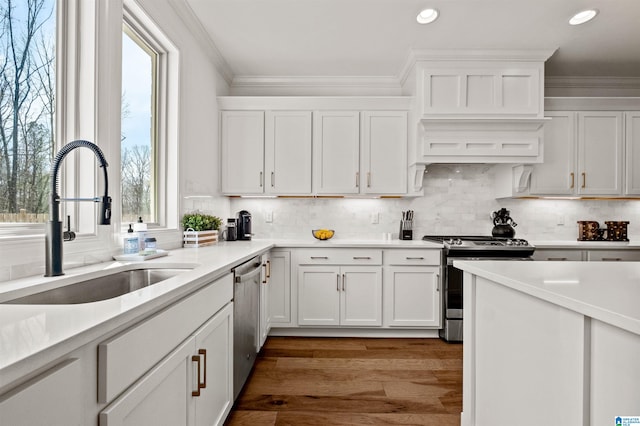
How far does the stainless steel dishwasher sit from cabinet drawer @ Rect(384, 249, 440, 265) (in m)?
1.32

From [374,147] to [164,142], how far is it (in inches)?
77.0

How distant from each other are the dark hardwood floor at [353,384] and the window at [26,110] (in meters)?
1.45

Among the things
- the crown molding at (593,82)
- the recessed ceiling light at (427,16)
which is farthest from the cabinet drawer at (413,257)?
the crown molding at (593,82)

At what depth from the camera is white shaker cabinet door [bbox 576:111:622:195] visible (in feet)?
11.6

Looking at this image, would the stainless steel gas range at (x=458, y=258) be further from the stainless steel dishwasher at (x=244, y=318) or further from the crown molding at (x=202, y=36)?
the crown molding at (x=202, y=36)

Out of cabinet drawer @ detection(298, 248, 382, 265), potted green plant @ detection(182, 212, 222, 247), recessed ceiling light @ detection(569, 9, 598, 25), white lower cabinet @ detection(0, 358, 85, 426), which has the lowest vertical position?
cabinet drawer @ detection(298, 248, 382, 265)

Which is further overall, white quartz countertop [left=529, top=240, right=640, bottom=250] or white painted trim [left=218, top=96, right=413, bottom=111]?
white painted trim [left=218, top=96, right=413, bottom=111]

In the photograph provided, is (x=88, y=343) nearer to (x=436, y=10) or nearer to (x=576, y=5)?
(x=436, y=10)

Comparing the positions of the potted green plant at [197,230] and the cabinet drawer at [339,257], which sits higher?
the potted green plant at [197,230]

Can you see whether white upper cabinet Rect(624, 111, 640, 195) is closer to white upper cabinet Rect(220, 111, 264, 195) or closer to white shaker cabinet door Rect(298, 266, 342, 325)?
white shaker cabinet door Rect(298, 266, 342, 325)

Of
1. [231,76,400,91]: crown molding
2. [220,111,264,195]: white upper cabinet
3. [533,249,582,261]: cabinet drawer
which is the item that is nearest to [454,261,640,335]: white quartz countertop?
[533,249,582,261]: cabinet drawer

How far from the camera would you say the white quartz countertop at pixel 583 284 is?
2.72ft

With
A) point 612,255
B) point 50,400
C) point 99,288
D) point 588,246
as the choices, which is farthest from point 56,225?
point 612,255

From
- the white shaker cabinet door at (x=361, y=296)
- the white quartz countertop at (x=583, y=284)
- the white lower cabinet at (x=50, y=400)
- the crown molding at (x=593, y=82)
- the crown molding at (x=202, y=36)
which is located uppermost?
the crown molding at (x=202, y=36)
